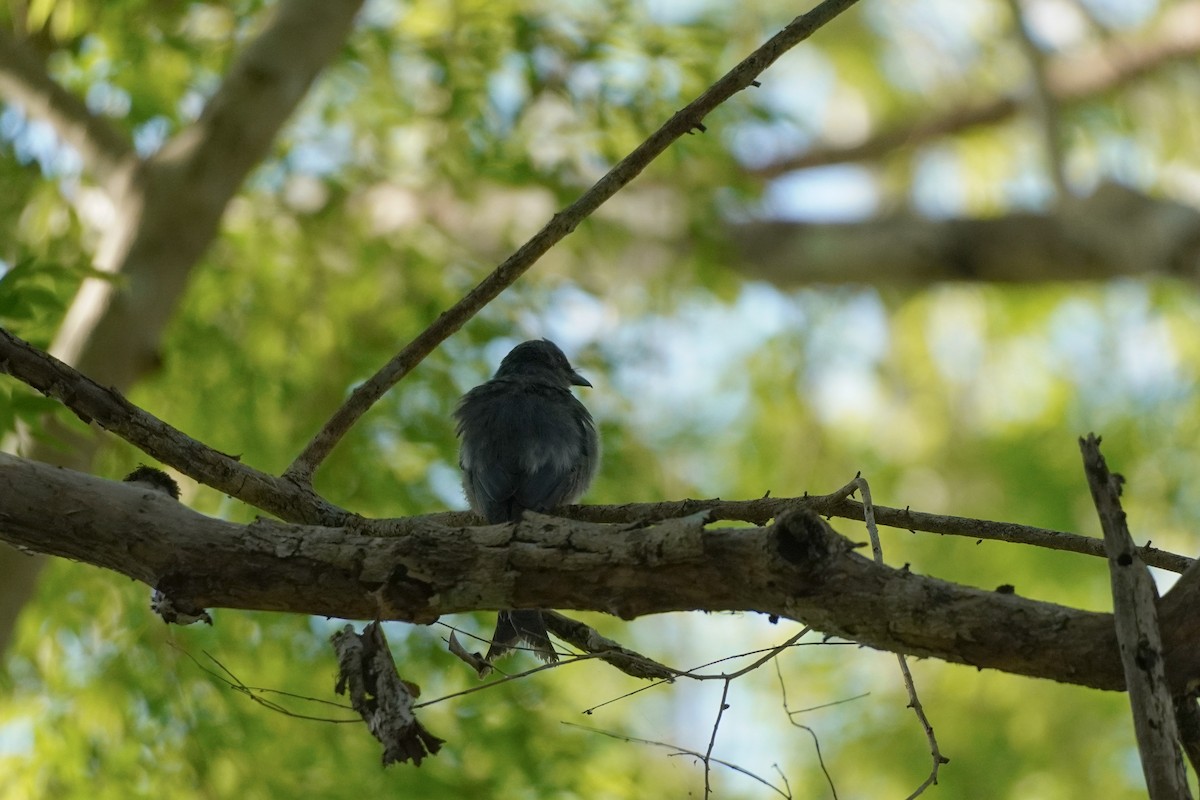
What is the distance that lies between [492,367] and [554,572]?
4909 millimetres

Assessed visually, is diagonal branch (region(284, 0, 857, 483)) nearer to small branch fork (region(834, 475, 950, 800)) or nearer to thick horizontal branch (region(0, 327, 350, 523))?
thick horizontal branch (region(0, 327, 350, 523))

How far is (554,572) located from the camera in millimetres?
2553

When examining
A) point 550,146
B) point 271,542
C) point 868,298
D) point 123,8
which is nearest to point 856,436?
point 868,298

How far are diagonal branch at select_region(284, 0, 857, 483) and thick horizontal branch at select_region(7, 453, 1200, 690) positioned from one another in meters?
0.72

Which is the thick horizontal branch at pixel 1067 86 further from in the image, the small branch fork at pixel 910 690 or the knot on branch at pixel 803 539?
the knot on branch at pixel 803 539

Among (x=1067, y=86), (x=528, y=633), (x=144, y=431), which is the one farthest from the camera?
(x=1067, y=86)

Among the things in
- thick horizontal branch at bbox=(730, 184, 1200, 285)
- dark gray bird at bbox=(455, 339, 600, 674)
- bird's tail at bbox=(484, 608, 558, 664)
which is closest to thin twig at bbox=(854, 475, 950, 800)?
bird's tail at bbox=(484, 608, 558, 664)

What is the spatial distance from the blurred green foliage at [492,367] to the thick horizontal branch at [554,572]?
1.27 m

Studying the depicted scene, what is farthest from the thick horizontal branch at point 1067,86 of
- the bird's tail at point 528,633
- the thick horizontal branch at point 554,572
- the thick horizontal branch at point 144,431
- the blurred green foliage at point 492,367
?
the thick horizontal branch at point 554,572

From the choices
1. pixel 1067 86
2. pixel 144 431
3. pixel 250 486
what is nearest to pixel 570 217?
pixel 250 486

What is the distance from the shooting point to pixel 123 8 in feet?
22.7

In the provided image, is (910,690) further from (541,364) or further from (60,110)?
(60,110)

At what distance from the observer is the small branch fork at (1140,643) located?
2.05m

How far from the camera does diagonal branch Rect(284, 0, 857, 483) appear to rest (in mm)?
3236
